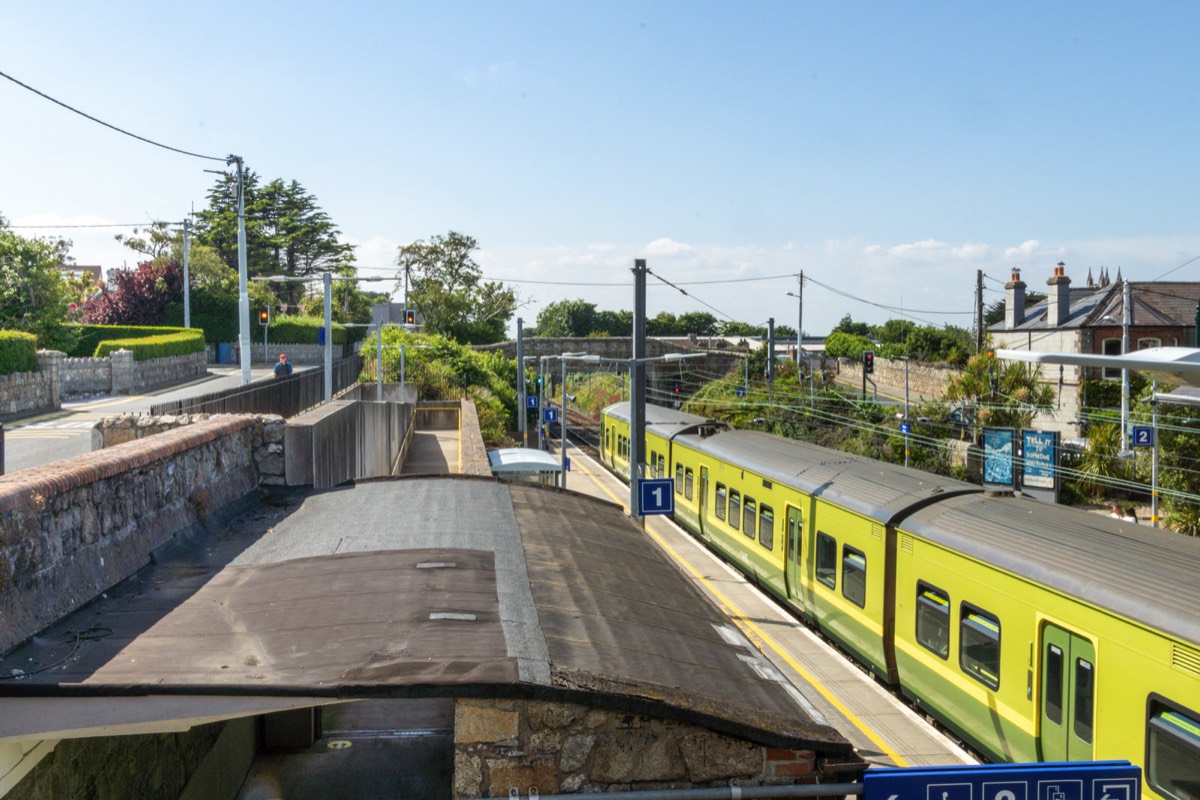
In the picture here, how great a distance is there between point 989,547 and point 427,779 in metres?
5.92

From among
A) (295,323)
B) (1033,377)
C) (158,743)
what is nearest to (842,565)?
(158,743)

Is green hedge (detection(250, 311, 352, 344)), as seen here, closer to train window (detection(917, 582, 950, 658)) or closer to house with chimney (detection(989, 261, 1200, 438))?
house with chimney (detection(989, 261, 1200, 438))

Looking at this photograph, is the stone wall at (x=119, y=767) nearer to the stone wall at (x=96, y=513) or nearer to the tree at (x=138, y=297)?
the stone wall at (x=96, y=513)

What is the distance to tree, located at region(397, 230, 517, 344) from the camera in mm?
81812

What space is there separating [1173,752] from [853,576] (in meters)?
6.12

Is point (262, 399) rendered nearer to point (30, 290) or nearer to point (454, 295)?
point (30, 290)

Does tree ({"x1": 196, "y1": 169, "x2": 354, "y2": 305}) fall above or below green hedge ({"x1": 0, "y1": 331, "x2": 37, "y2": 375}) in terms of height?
above

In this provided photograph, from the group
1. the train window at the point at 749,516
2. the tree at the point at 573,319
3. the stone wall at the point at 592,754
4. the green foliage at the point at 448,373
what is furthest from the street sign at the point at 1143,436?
the tree at the point at 573,319

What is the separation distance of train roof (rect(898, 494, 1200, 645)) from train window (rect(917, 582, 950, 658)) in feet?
2.03

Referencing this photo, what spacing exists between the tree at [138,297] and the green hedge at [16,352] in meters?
36.6

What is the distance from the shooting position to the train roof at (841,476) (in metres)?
12.5

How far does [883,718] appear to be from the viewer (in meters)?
12.1

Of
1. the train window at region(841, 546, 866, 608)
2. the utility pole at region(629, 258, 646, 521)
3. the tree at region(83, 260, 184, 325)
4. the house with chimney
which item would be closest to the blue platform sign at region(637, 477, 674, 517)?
the utility pole at region(629, 258, 646, 521)

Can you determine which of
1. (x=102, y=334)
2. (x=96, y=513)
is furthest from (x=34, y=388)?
(x=96, y=513)
